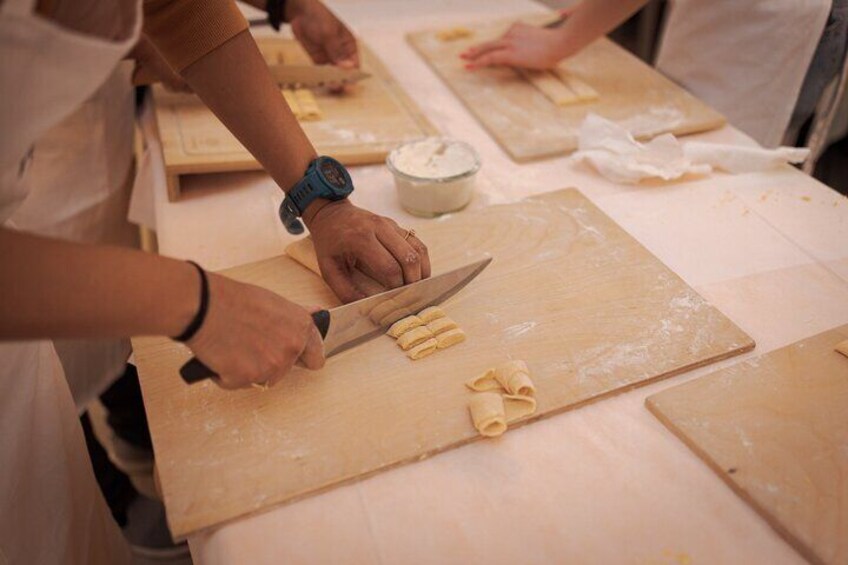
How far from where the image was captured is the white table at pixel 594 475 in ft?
2.57

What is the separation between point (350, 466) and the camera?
2.77 ft

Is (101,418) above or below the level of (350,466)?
below

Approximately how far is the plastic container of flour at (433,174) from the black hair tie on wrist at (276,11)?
634 mm

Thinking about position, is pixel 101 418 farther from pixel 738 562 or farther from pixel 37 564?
pixel 738 562

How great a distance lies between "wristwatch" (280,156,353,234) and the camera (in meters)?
1.15

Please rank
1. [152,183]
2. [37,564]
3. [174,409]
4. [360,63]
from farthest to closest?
[360,63], [152,183], [37,564], [174,409]

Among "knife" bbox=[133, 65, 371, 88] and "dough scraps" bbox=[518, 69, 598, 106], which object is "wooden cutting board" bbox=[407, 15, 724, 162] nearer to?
"dough scraps" bbox=[518, 69, 598, 106]

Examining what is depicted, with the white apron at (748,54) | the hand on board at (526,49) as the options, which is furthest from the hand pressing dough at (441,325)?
the white apron at (748,54)

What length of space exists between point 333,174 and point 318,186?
0.14 feet

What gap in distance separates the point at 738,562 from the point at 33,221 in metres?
1.51

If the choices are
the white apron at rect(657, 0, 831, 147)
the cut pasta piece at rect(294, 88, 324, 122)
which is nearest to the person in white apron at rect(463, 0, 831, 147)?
the white apron at rect(657, 0, 831, 147)

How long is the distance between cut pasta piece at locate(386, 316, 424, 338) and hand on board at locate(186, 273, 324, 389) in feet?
0.50

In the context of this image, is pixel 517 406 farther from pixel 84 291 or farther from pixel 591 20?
pixel 591 20

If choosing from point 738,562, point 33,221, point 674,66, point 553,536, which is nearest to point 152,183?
point 33,221
